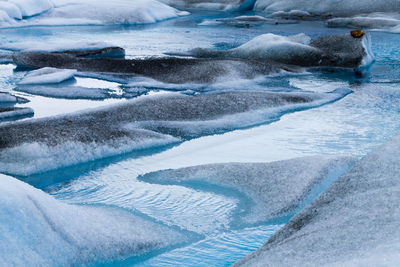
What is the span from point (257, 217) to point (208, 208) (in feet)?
0.72

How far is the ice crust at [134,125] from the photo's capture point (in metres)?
2.75

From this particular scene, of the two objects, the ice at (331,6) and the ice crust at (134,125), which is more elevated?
the ice at (331,6)

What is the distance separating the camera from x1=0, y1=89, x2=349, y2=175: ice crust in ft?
9.02

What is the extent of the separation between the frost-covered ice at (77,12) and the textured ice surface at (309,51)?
5.74 meters

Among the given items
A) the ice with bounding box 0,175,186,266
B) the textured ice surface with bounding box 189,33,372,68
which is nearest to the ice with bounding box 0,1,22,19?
the textured ice surface with bounding box 189,33,372,68

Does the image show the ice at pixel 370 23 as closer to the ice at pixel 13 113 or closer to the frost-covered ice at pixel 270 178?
the ice at pixel 13 113

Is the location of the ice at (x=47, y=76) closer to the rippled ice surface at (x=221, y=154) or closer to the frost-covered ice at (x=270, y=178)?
the rippled ice surface at (x=221, y=154)

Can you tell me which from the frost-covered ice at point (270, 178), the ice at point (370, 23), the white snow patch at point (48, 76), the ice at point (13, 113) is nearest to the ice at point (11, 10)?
the white snow patch at point (48, 76)

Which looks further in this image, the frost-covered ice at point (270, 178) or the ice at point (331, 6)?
the ice at point (331, 6)

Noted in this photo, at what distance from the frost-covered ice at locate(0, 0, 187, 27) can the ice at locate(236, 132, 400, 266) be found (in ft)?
31.6

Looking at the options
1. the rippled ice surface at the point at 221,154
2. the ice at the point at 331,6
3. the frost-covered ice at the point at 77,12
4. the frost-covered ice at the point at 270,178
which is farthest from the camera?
the ice at the point at 331,6

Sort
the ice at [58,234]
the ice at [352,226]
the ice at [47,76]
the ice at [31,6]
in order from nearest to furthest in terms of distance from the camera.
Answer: the ice at [352,226], the ice at [58,234], the ice at [47,76], the ice at [31,6]

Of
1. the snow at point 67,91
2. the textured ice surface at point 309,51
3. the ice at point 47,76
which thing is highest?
the textured ice surface at point 309,51

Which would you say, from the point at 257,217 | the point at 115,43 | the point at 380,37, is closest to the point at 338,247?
the point at 257,217
